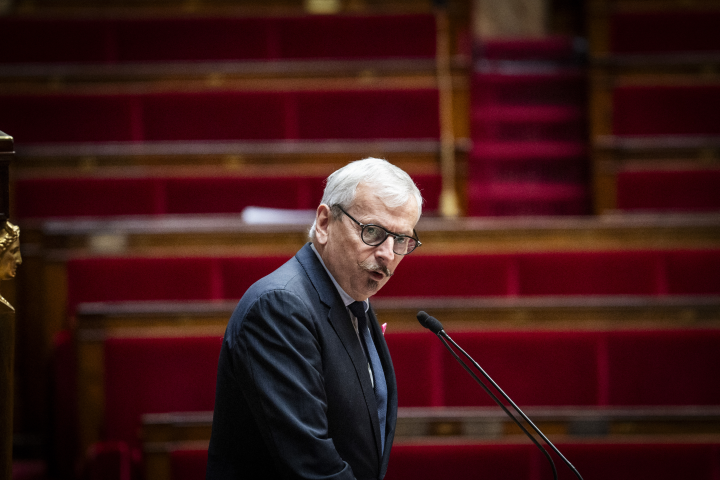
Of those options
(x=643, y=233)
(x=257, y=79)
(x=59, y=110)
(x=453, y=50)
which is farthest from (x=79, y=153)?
(x=643, y=233)

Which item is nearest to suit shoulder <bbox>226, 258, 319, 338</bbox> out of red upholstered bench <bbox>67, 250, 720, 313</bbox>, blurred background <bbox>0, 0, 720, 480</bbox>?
blurred background <bbox>0, 0, 720, 480</bbox>

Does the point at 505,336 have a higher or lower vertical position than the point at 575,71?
lower

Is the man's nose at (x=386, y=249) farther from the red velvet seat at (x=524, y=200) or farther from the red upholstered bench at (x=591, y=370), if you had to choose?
the red velvet seat at (x=524, y=200)

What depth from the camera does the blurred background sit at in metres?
0.58

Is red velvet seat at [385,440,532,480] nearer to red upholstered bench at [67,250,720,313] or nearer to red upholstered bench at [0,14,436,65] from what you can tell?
red upholstered bench at [67,250,720,313]

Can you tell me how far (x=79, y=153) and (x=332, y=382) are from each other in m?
0.66

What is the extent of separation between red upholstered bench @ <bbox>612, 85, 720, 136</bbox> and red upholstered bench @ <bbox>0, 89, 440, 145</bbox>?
0.25 m

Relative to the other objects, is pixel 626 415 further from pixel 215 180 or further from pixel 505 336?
pixel 215 180

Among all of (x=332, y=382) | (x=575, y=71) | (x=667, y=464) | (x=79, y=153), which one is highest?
(x=575, y=71)

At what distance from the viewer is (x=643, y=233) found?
69 centimetres

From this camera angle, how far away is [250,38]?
96 cm

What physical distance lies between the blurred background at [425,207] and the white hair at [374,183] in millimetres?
215

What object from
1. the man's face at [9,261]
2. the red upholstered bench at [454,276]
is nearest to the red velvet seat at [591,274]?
the red upholstered bench at [454,276]

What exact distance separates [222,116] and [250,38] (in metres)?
0.12
